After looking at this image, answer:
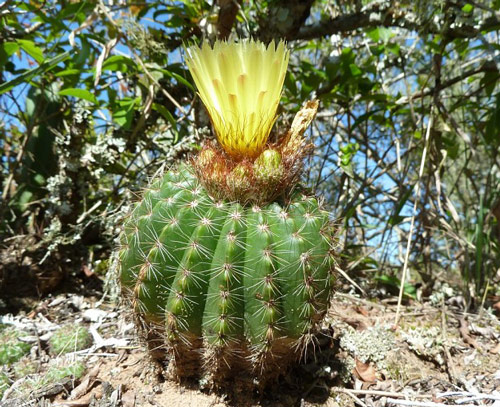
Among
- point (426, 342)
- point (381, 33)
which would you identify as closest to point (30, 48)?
point (381, 33)

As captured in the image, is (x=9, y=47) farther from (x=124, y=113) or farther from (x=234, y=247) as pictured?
(x=234, y=247)

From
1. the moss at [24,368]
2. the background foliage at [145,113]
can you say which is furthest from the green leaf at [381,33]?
the moss at [24,368]

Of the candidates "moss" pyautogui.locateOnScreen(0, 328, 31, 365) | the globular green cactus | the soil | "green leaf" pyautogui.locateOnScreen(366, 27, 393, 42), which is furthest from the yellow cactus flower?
"moss" pyautogui.locateOnScreen(0, 328, 31, 365)

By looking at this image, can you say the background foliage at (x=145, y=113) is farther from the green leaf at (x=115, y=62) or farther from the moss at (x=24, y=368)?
the moss at (x=24, y=368)

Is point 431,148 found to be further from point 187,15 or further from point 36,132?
point 36,132

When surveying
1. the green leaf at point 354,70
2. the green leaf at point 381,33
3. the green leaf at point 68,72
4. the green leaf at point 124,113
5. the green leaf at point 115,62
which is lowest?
the green leaf at point 124,113

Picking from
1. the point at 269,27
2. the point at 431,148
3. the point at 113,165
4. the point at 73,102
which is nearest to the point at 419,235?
the point at 431,148
